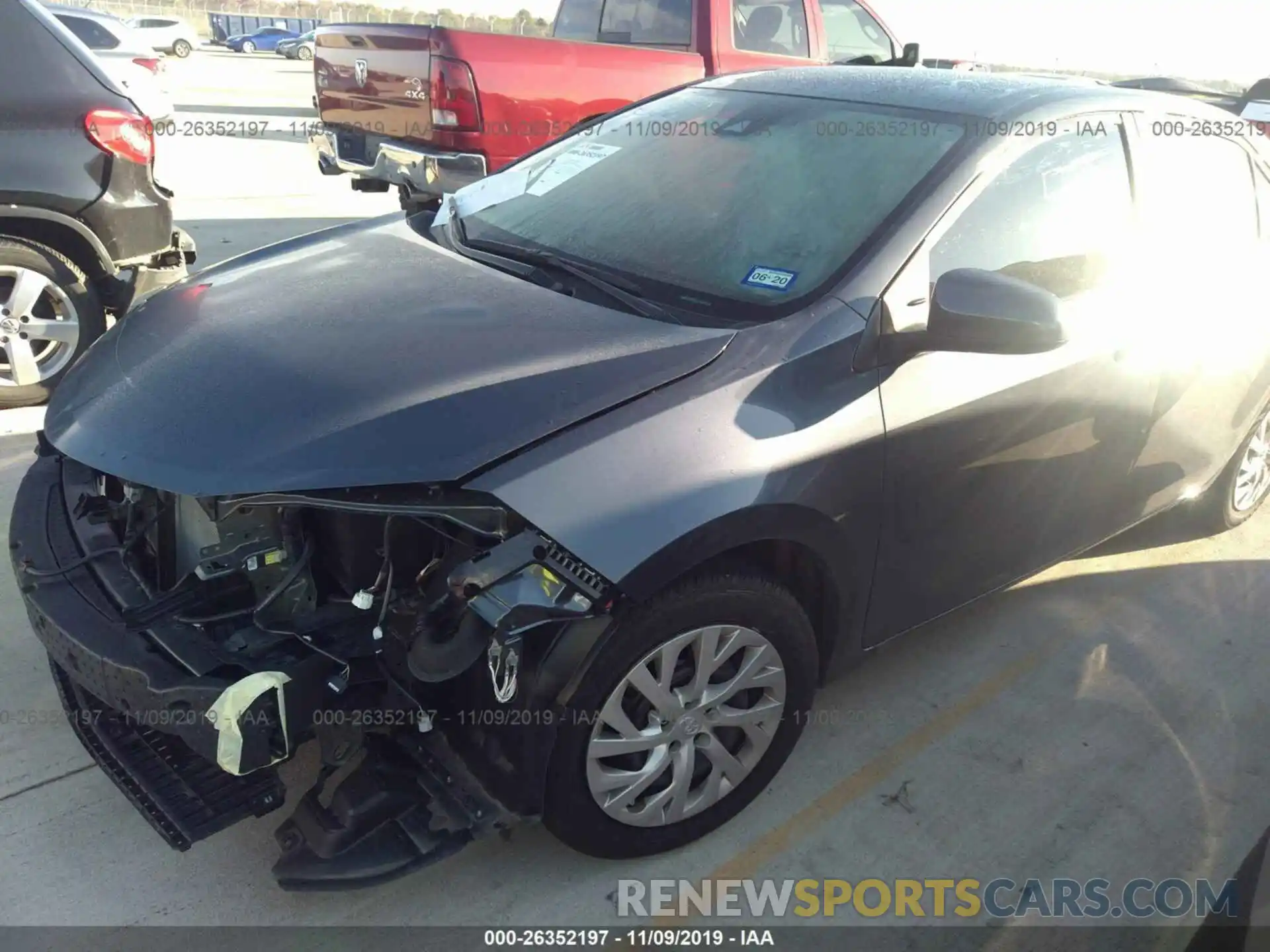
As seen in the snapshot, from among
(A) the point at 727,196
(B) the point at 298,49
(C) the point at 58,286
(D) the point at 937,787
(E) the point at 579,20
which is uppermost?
(E) the point at 579,20

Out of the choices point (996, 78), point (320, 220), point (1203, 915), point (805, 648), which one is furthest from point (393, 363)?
point (320, 220)

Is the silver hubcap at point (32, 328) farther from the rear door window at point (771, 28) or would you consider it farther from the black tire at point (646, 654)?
the rear door window at point (771, 28)

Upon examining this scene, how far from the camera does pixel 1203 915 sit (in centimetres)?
252

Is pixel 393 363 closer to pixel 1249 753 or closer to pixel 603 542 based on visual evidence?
pixel 603 542

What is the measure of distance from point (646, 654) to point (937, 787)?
120 centimetres

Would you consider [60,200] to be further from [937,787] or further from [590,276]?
[937,787]

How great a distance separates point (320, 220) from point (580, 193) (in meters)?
7.34

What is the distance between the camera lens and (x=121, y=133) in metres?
4.73

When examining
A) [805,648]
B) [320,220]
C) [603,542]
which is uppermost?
[603,542]

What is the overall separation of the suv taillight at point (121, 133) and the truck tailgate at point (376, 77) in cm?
211

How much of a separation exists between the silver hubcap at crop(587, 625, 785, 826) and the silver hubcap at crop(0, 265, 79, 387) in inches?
151

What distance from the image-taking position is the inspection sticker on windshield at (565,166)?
3342mm

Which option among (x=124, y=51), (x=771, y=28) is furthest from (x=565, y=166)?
(x=124, y=51)

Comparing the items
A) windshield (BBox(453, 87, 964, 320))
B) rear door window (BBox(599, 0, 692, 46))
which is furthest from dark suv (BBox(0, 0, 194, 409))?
rear door window (BBox(599, 0, 692, 46))
